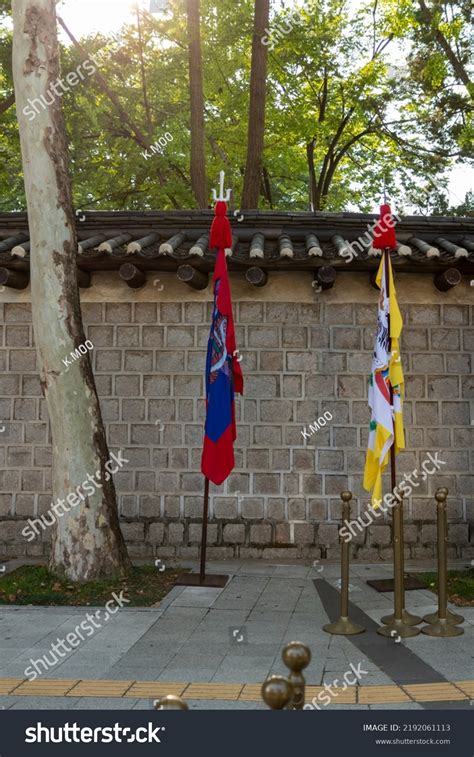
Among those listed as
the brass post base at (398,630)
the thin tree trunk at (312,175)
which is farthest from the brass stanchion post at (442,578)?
the thin tree trunk at (312,175)

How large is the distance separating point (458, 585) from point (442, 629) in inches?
74.2

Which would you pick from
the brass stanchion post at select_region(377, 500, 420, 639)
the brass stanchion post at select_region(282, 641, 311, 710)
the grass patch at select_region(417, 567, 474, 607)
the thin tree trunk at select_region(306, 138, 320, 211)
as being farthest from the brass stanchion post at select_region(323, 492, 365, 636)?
the thin tree trunk at select_region(306, 138, 320, 211)

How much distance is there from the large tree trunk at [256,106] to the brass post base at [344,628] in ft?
34.2

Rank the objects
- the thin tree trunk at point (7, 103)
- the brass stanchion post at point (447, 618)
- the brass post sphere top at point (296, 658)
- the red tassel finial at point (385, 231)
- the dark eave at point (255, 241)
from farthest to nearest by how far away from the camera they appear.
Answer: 1. the thin tree trunk at point (7, 103)
2. the dark eave at point (255, 241)
3. the red tassel finial at point (385, 231)
4. the brass stanchion post at point (447, 618)
5. the brass post sphere top at point (296, 658)

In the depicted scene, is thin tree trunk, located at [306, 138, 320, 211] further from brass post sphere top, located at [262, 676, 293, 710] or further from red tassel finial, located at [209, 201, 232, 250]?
brass post sphere top, located at [262, 676, 293, 710]

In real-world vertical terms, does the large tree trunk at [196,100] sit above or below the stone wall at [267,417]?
above

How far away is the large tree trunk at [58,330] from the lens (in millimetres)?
7535

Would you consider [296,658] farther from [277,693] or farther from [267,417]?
[267,417]

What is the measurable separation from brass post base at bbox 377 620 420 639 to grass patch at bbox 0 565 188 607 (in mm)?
2286

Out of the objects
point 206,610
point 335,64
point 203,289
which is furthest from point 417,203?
point 206,610

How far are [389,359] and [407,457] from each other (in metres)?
1.95

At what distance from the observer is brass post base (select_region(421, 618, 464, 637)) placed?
587cm

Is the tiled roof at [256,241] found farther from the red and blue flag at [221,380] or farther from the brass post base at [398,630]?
the brass post base at [398,630]
